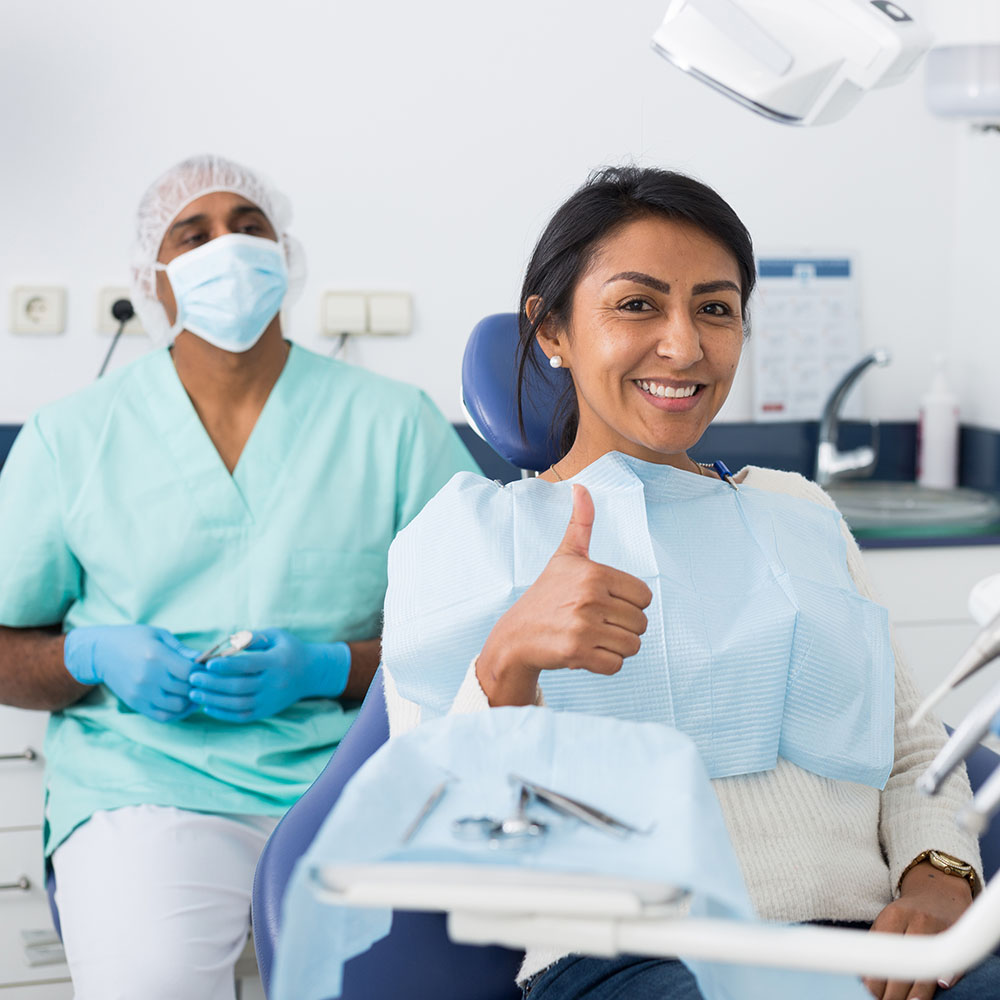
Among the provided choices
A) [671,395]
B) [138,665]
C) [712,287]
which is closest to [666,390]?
[671,395]

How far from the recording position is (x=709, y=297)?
3.80 feet

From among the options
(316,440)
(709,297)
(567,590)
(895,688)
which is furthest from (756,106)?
(316,440)

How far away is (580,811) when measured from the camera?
64cm

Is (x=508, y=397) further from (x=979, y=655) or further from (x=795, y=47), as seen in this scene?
(x=979, y=655)

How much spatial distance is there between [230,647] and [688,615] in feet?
2.19

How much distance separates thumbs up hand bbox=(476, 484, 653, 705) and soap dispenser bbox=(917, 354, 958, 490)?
5.46 ft

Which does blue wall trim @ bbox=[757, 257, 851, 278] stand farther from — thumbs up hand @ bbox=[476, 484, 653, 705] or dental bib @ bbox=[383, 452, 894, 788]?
thumbs up hand @ bbox=[476, 484, 653, 705]

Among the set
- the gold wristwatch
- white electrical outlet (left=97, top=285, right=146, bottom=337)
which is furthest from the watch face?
white electrical outlet (left=97, top=285, right=146, bottom=337)

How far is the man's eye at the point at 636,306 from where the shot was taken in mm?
1153

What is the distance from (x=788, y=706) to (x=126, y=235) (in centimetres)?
158

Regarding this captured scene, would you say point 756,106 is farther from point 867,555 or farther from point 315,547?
point 867,555

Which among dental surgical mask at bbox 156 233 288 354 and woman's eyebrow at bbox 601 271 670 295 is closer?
woman's eyebrow at bbox 601 271 670 295

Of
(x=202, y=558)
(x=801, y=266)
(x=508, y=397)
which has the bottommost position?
A: (x=202, y=558)

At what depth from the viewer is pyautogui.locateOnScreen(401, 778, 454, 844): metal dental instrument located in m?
0.62
